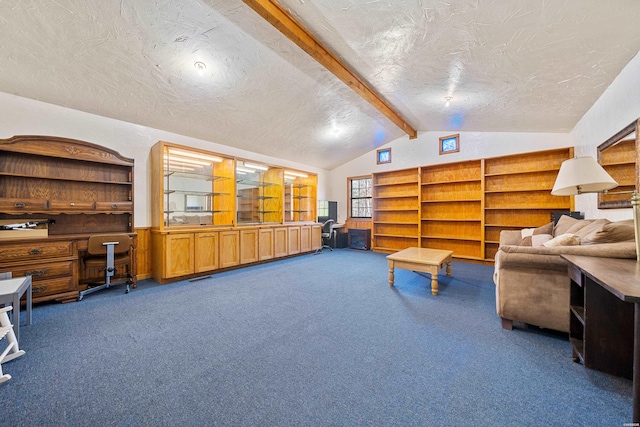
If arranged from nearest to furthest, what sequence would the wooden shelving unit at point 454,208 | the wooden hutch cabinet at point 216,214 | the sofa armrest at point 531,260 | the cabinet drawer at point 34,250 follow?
the sofa armrest at point 531,260 → the cabinet drawer at point 34,250 → the wooden hutch cabinet at point 216,214 → the wooden shelving unit at point 454,208

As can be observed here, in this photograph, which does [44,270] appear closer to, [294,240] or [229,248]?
[229,248]

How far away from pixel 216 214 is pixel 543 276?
15.6 feet

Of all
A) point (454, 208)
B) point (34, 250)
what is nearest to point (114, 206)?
point (34, 250)

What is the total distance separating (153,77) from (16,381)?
3.03 m

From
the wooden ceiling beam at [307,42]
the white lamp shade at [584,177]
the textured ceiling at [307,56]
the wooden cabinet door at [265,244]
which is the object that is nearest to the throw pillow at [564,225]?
the white lamp shade at [584,177]

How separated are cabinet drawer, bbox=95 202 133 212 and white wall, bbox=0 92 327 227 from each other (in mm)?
228

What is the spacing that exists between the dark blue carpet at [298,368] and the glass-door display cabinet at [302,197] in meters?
3.83

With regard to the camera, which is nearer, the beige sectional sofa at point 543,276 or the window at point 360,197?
the beige sectional sofa at point 543,276

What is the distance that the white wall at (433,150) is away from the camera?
450 cm

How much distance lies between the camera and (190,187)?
173 inches

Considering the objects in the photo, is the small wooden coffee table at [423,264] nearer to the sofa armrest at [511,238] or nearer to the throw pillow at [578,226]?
the sofa armrest at [511,238]

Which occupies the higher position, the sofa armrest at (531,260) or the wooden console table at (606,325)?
the sofa armrest at (531,260)

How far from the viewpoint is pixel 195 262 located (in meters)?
3.88

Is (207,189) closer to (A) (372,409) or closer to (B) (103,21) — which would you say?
(B) (103,21)
